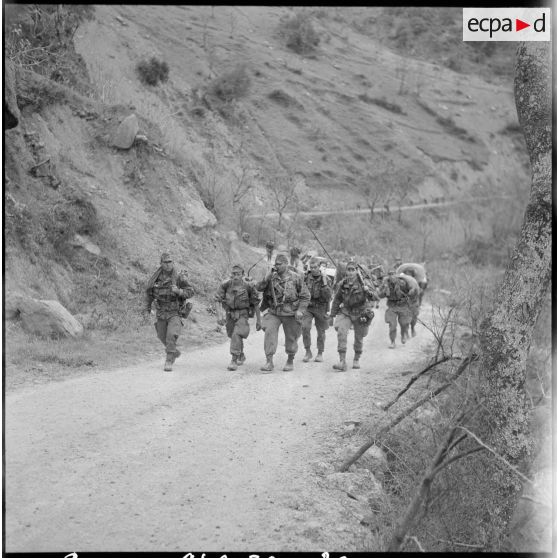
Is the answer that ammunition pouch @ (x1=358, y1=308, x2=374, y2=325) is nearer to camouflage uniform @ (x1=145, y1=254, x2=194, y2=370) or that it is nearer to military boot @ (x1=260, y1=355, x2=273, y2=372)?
military boot @ (x1=260, y1=355, x2=273, y2=372)

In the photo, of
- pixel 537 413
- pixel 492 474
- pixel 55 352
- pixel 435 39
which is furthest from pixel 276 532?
pixel 435 39

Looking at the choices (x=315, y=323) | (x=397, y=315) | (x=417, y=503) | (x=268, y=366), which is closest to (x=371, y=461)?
(x=417, y=503)

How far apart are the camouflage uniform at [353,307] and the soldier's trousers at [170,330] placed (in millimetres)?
2953

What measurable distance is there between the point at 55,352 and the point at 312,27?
52869 mm

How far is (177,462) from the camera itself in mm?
5895

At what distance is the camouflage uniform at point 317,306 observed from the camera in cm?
1098

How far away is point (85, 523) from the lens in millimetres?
4605

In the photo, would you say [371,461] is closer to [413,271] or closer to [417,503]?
[417,503]

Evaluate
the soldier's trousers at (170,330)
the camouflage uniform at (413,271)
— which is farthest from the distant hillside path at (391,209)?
the soldier's trousers at (170,330)

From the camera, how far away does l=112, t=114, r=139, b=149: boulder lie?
17.7 m

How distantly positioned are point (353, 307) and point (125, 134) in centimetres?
1040

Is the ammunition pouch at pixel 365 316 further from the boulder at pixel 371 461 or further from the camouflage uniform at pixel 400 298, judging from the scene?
the boulder at pixel 371 461

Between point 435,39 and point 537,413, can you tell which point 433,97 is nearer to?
point 435,39

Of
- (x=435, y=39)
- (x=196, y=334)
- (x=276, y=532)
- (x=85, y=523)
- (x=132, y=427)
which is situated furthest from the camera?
(x=435, y=39)
